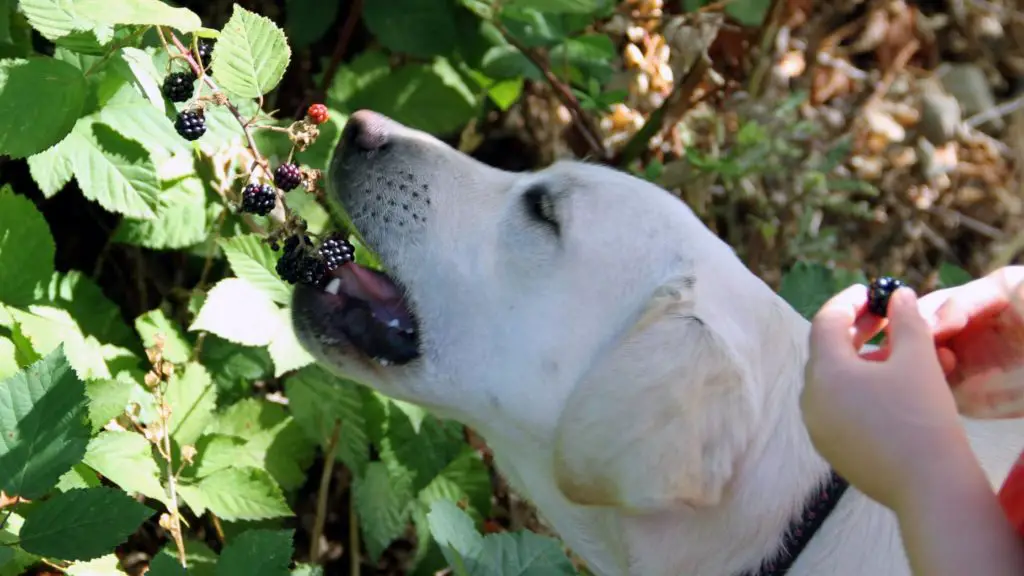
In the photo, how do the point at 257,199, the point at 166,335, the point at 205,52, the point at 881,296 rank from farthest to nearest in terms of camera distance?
1. the point at 166,335
2. the point at 205,52
3. the point at 257,199
4. the point at 881,296

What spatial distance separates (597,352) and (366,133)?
62 centimetres

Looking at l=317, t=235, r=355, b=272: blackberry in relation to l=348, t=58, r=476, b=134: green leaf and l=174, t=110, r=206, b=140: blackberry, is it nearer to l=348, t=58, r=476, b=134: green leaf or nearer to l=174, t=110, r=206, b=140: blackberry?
l=174, t=110, r=206, b=140: blackberry

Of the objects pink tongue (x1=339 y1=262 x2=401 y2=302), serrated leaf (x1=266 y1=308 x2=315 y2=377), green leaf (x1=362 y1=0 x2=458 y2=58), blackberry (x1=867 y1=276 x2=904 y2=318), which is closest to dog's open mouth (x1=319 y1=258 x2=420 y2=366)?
pink tongue (x1=339 y1=262 x2=401 y2=302)

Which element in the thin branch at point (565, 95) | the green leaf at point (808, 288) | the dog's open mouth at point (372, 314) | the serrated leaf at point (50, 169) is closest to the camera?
the dog's open mouth at point (372, 314)

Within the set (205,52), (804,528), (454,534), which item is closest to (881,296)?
(804,528)

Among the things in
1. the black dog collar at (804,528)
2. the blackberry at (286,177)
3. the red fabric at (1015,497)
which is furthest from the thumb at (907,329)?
the blackberry at (286,177)

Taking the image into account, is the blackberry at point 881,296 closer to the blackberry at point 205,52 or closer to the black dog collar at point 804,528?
the black dog collar at point 804,528

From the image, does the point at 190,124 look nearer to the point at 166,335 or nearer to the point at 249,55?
the point at 249,55

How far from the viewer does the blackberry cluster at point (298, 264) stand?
1.79 meters

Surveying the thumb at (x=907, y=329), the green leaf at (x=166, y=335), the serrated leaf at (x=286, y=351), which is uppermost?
the thumb at (x=907, y=329)

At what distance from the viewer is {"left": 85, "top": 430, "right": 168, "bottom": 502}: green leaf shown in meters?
1.87

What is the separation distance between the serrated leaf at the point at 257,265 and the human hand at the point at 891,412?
1183 mm

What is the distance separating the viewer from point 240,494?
2.07 m

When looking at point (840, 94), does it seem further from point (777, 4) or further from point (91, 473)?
point (91, 473)
